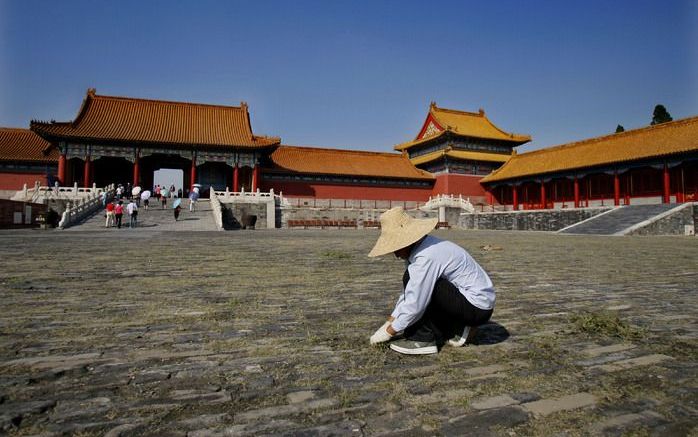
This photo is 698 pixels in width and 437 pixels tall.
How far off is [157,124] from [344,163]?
14754mm

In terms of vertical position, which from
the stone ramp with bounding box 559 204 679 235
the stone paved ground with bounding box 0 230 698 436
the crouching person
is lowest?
the stone paved ground with bounding box 0 230 698 436

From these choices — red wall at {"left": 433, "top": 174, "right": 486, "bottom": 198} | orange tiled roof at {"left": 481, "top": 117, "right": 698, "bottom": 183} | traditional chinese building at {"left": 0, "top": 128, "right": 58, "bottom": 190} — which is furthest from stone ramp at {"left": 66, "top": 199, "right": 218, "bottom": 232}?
orange tiled roof at {"left": 481, "top": 117, "right": 698, "bottom": 183}

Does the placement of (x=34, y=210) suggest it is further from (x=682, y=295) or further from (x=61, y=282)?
(x=682, y=295)

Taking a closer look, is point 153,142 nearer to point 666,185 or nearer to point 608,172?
point 608,172

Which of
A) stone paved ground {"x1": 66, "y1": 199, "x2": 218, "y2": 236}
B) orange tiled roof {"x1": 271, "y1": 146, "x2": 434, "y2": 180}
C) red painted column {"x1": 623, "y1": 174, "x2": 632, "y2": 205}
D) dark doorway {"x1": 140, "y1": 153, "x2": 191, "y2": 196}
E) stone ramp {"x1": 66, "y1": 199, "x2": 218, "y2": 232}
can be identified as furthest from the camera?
orange tiled roof {"x1": 271, "y1": 146, "x2": 434, "y2": 180}

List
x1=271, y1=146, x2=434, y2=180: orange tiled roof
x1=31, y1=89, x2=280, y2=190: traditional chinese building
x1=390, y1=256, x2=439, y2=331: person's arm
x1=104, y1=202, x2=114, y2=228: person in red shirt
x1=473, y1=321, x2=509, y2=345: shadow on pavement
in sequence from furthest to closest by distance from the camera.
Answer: x1=271, y1=146, x2=434, y2=180: orange tiled roof, x1=31, y1=89, x2=280, y2=190: traditional chinese building, x1=104, y1=202, x2=114, y2=228: person in red shirt, x1=473, y1=321, x2=509, y2=345: shadow on pavement, x1=390, y1=256, x2=439, y2=331: person's arm

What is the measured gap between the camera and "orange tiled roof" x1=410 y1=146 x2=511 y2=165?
34688 millimetres

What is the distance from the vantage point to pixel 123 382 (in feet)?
7.06

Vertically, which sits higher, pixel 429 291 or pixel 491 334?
pixel 429 291

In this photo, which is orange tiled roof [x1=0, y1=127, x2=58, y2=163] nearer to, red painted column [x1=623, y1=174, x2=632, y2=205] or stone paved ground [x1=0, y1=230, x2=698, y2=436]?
stone paved ground [x1=0, y1=230, x2=698, y2=436]

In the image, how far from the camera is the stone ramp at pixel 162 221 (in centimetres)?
1888

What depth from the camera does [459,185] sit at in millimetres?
35031

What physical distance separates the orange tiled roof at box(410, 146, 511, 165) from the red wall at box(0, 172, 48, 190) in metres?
29.1

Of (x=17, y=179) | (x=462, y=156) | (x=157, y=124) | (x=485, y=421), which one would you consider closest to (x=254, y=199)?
(x=157, y=124)
